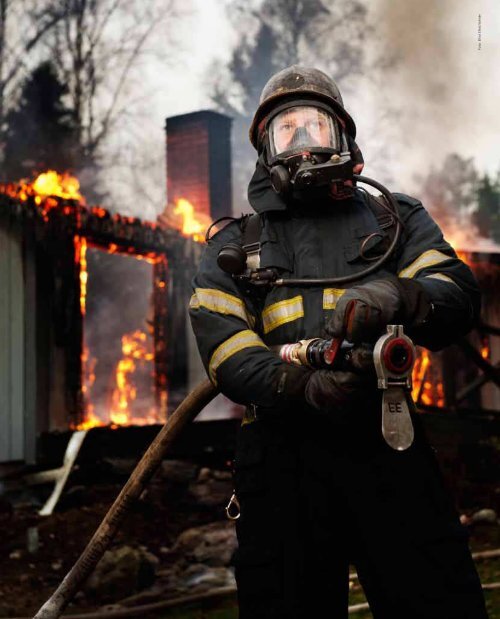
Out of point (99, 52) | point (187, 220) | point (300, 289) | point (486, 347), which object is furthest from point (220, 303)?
point (99, 52)

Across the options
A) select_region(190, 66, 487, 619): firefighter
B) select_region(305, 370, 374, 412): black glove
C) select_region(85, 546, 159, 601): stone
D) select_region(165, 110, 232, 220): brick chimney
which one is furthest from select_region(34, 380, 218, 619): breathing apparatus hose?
select_region(165, 110, 232, 220): brick chimney

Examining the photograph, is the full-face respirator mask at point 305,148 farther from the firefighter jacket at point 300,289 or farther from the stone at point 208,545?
the stone at point 208,545

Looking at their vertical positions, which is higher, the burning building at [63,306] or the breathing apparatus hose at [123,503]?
the burning building at [63,306]

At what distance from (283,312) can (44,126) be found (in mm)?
22100

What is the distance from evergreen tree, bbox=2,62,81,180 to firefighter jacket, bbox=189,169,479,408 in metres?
20.6

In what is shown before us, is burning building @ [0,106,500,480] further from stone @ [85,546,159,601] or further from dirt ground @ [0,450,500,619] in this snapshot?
stone @ [85,546,159,601]

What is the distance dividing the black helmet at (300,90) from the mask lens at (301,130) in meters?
0.07

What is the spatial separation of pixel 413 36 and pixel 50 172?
42.3 feet

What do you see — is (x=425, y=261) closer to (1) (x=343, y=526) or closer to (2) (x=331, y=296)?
(2) (x=331, y=296)

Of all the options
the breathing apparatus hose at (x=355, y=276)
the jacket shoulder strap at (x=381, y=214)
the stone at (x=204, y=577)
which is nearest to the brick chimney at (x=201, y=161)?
the stone at (x=204, y=577)

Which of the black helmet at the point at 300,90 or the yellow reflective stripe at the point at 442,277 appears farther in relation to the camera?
the black helmet at the point at 300,90

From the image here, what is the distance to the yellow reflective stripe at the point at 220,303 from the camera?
280 cm

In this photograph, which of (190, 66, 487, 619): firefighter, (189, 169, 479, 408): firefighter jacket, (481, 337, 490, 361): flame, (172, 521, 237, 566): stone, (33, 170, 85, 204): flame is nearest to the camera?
(190, 66, 487, 619): firefighter

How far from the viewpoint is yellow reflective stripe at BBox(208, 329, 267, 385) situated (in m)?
2.68
